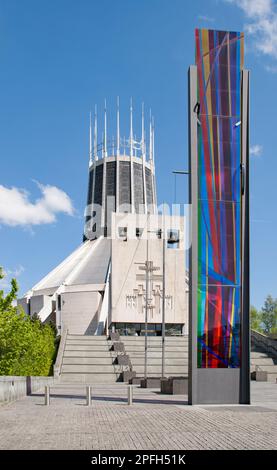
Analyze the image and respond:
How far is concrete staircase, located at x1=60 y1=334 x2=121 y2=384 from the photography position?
38688 millimetres

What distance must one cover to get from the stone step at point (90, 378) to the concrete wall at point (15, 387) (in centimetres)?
1142

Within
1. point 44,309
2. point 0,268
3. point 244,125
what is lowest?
point 44,309

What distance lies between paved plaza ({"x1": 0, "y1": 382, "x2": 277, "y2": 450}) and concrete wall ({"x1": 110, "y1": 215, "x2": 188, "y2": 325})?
44.8m

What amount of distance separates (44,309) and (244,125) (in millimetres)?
56083

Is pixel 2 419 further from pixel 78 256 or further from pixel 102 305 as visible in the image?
pixel 78 256

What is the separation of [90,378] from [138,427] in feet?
92.8

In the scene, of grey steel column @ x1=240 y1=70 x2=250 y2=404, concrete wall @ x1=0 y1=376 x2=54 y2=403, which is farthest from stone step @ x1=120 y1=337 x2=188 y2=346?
grey steel column @ x1=240 y1=70 x2=250 y2=404

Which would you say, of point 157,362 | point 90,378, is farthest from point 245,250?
point 157,362

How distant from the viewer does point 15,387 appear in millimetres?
19875

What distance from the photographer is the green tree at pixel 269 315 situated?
110 metres

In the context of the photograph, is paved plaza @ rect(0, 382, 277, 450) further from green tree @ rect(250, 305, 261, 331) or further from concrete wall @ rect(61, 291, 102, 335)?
green tree @ rect(250, 305, 261, 331)

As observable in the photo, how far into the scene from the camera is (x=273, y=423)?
12.4 metres

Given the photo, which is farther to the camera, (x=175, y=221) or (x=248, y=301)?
(x=175, y=221)
